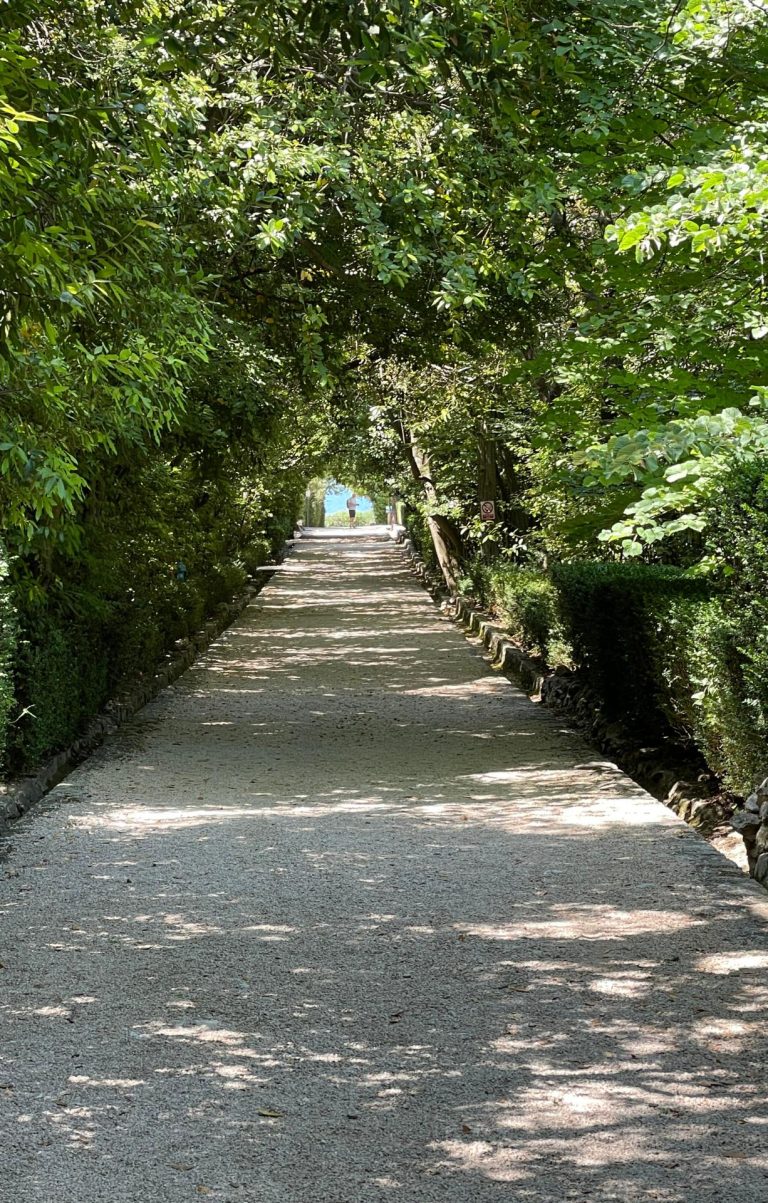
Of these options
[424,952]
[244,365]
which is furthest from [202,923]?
[244,365]

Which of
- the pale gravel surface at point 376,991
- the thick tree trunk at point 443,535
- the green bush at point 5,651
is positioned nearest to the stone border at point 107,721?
the pale gravel surface at point 376,991

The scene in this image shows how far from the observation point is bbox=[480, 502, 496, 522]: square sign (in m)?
20.6

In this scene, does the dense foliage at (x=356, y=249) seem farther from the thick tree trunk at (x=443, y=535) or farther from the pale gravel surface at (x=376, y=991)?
the thick tree trunk at (x=443, y=535)

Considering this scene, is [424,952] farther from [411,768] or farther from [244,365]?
[244,365]

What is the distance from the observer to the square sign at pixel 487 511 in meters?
20.6

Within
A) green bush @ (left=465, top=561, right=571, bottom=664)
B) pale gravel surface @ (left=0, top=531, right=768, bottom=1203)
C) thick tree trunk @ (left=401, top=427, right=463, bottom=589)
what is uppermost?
thick tree trunk @ (left=401, top=427, right=463, bottom=589)

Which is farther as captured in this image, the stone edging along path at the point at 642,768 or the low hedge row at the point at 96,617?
the low hedge row at the point at 96,617

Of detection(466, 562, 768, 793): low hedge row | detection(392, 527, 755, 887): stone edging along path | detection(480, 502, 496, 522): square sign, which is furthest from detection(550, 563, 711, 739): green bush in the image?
detection(480, 502, 496, 522): square sign

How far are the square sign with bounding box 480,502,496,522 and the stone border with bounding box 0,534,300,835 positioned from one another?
176 inches

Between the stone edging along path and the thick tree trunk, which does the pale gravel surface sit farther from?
the thick tree trunk

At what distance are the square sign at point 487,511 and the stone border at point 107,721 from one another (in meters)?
4.47

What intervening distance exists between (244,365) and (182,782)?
3926 mm

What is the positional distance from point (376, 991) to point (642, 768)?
5.12m

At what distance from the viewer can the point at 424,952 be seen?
577cm
